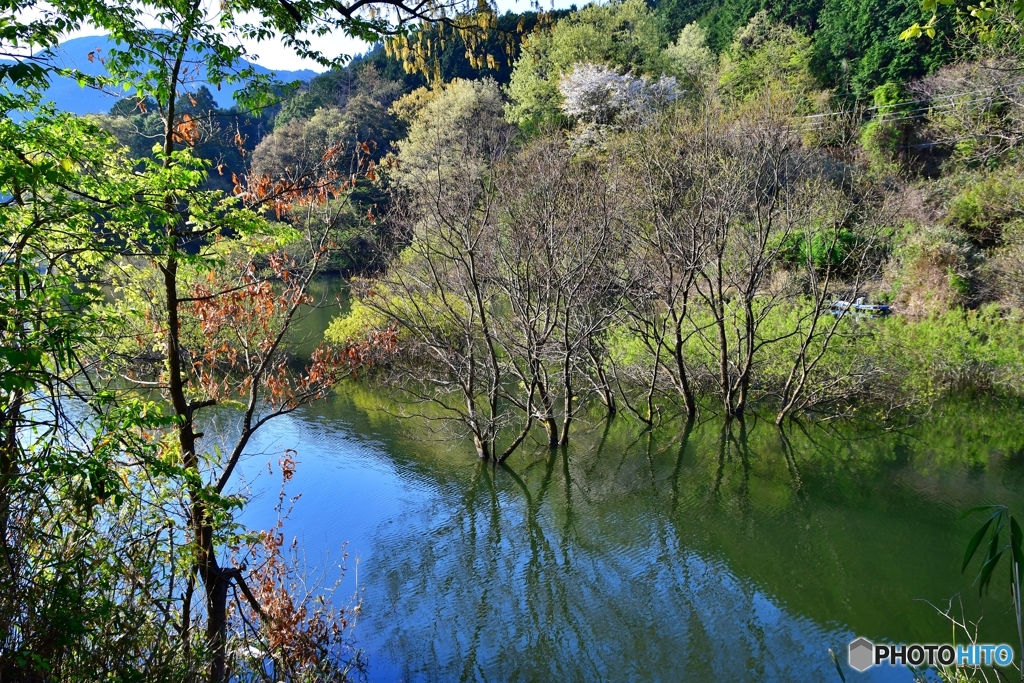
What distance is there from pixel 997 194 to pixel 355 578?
52.2 ft

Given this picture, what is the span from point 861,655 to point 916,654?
444 mm

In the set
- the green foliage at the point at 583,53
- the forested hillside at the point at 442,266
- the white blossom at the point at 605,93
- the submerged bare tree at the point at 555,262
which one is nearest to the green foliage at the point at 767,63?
the forested hillside at the point at 442,266

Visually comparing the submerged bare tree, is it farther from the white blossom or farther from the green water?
the white blossom

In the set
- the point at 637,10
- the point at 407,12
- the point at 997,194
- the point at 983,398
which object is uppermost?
the point at 637,10

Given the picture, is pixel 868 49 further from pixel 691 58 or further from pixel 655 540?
pixel 655 540

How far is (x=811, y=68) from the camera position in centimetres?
2519

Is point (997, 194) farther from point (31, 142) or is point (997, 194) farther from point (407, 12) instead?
point (31, 142)

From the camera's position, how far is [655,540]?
8750 mm

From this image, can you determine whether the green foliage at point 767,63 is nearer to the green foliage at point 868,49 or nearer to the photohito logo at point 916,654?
the green foliage at point 868,49

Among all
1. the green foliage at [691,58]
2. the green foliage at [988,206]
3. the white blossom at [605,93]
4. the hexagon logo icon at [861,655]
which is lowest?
the hexagon logo icon at [861,655]

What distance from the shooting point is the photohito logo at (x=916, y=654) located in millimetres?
5902

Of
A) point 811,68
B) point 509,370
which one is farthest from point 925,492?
point 811,68

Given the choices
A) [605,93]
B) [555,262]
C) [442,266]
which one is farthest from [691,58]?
[555,262]

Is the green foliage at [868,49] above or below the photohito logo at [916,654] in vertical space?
above
